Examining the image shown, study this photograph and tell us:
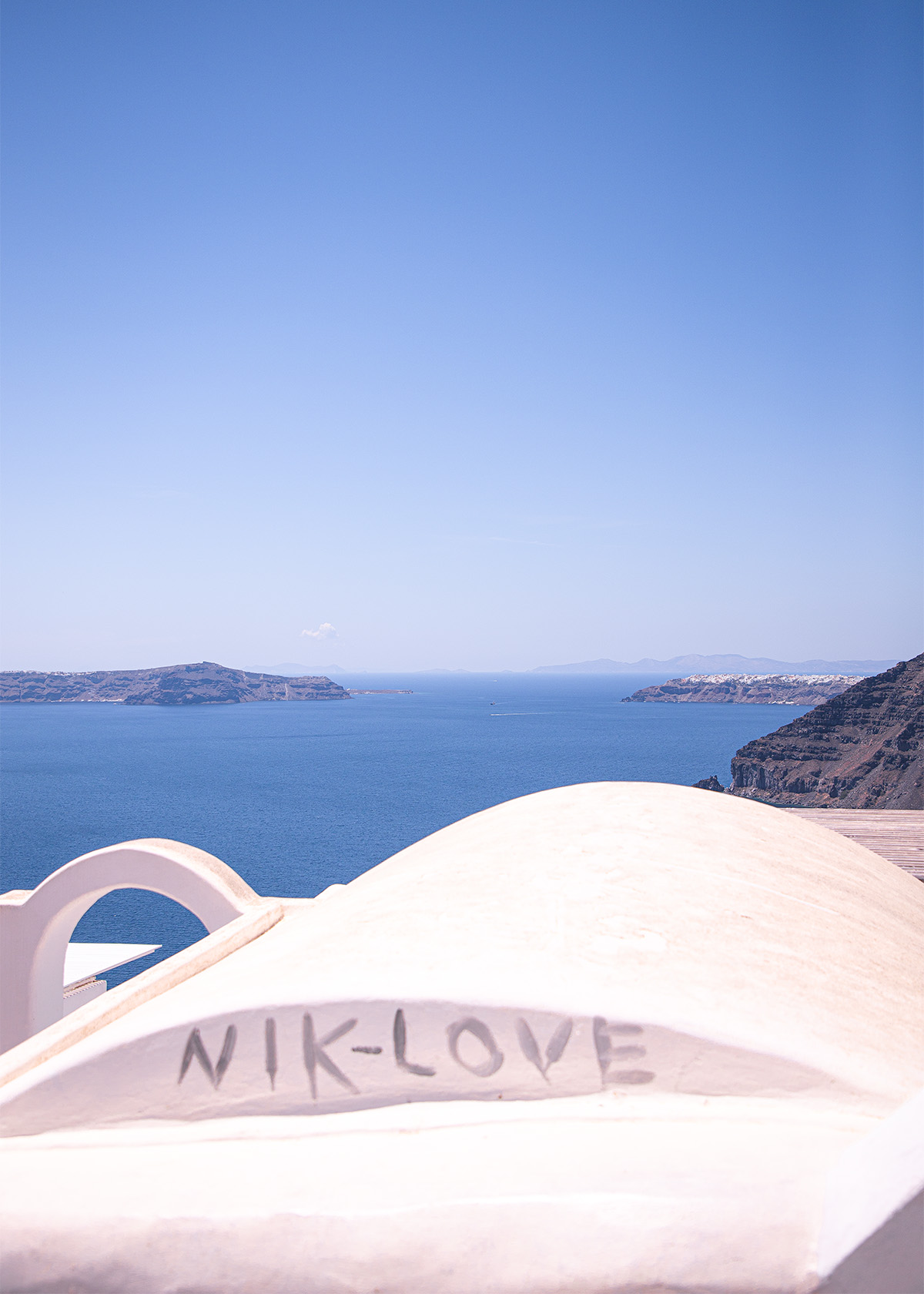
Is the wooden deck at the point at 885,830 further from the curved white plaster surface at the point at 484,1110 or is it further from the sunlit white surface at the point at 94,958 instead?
the sunlit white surface at the point at 94,958

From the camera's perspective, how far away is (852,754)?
225 ft

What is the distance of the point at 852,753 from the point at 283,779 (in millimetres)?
57478

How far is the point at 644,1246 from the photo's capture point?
242 centimetres

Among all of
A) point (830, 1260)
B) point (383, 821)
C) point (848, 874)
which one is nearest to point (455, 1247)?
point (830, 1260)

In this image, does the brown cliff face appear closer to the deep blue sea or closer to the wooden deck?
the deep blue sea

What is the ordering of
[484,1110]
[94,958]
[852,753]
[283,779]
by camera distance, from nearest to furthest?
1. [484,1110]
2. [94,958]
3. [852,753]
4. [283,779]

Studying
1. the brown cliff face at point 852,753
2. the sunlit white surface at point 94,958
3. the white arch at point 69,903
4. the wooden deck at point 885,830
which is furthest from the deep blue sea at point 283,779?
the wooden deck at point 885,830

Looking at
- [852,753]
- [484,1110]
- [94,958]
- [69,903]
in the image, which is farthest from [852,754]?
[484,1110]

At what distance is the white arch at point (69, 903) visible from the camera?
8531 millimetres

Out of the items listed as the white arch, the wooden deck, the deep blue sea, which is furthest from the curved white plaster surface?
the deep blue sea

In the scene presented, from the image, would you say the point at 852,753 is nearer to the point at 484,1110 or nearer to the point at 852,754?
the point at 852,754

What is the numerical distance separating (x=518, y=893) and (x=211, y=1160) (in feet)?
5.35

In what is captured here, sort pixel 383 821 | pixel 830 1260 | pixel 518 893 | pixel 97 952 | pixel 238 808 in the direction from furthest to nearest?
pixel 238 808 → pixel 383 821 → pixel 97 952 → pixel 518 893 → pixel 830 1260

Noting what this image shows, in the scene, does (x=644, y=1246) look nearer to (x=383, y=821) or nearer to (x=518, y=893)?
(x=518, y=893)
